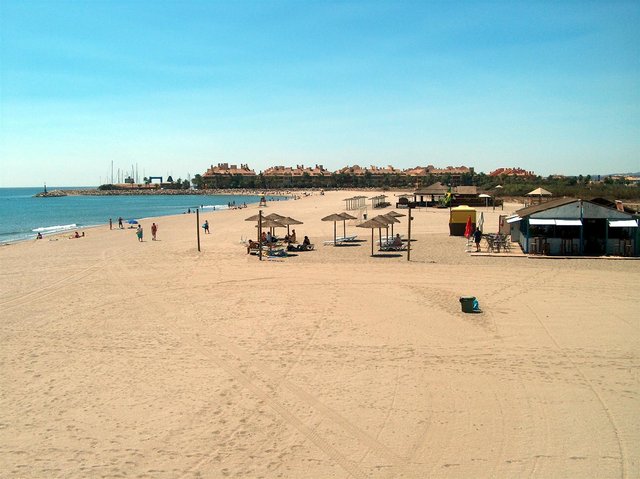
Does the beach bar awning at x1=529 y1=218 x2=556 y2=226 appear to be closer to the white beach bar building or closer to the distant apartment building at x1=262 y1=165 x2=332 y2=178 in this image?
the white beach bar building

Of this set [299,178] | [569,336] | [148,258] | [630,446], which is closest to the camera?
[630,446]

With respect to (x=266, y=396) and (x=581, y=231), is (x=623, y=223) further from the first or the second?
(x=266, y=396)

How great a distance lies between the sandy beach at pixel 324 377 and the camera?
5.77 meters

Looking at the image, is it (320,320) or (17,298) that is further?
(17,298)

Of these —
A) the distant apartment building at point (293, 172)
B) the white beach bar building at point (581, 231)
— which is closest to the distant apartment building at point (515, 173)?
the distant apartment building at point (293, 172)

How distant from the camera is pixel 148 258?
67.1 feet

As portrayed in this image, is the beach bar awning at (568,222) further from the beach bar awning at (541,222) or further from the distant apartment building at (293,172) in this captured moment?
the distant apartment building at (293,172)

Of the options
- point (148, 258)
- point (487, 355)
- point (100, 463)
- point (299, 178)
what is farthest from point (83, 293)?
point (299, 178)

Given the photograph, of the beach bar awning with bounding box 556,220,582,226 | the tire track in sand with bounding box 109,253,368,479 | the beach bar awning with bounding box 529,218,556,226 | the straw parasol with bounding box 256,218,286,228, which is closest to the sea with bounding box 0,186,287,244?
the straw parasol with bounding box 256,218,286,228

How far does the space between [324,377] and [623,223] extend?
1471 cm

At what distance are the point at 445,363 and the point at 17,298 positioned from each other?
441 inches

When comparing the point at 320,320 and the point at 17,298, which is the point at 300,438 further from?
the point at 17,298

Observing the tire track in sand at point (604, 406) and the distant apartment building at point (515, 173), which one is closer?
the tire track in sand at point (604, 406)

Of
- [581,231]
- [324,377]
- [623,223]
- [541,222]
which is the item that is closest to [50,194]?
[541,222]
